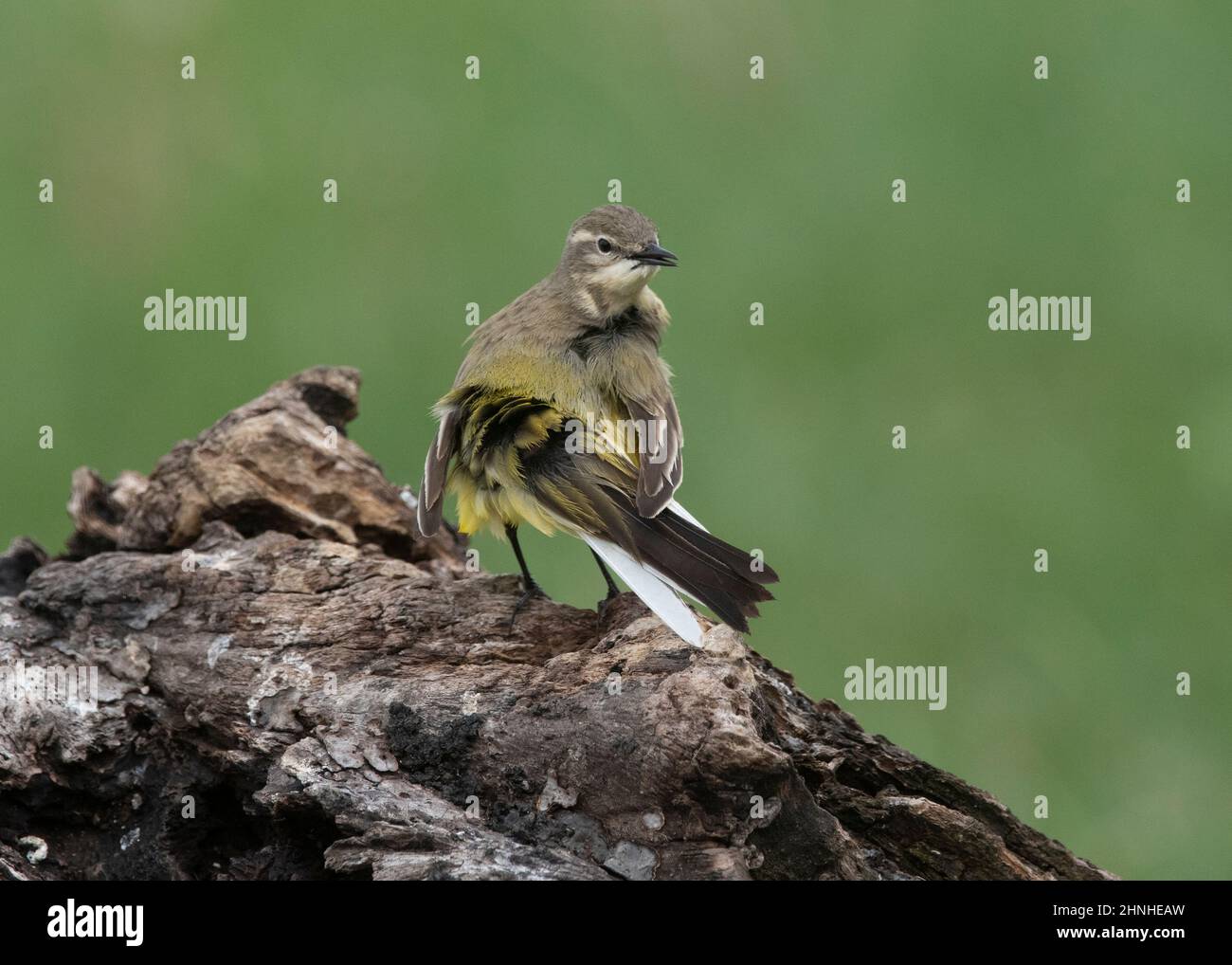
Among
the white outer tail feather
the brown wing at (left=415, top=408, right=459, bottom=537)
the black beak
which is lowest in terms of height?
the white outer tail feather

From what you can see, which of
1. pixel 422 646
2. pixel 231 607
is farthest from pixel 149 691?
pixel 422 646

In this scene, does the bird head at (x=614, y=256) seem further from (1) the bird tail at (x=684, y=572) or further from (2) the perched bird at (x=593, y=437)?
(1) the bird tail at (x=684, y=572)

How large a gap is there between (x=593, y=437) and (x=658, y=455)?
25 centimetres

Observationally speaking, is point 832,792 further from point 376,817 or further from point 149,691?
point 149,691

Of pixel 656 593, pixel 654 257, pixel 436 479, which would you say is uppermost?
pixel 654 257

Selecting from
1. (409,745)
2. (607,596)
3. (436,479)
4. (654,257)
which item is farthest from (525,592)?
(654,257)

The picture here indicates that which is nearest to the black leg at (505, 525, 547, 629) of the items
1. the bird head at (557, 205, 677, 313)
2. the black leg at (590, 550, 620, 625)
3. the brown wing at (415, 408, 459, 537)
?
the black leg at (590, 550, 620, 625)

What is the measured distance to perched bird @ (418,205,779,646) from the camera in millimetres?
5227

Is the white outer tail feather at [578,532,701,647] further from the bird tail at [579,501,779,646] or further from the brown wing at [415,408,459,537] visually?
the brown wing at [415,408,459,537]

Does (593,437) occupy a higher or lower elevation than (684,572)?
higher

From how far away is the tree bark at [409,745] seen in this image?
4500 mm

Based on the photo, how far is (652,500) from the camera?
18.2 feet

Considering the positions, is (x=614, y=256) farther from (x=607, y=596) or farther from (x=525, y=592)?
(x=525, y=592)

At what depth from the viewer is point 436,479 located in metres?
6.14
